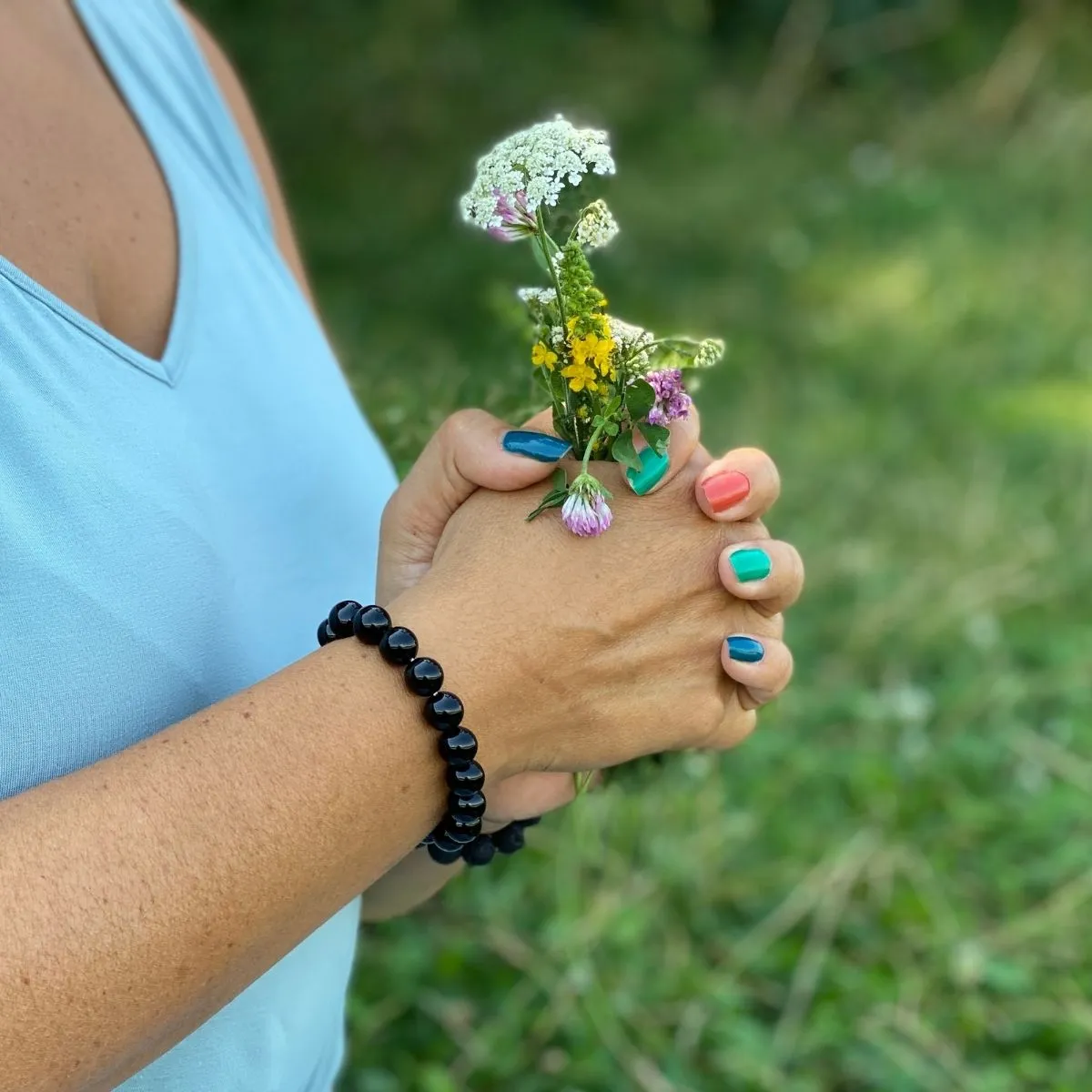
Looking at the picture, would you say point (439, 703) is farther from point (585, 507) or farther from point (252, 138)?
point (252, 138)

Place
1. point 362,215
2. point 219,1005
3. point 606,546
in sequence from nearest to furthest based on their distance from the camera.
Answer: point 219,1005
point 606,546
point 362,215

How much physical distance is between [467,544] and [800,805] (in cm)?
174

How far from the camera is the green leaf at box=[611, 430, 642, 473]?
902mm

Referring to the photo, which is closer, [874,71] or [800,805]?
[800,805]

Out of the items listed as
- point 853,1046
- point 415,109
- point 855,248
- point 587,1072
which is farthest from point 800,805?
point 415,109

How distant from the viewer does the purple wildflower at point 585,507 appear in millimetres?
882

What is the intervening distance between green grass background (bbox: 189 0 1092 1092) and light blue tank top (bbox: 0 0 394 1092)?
0.73 feet

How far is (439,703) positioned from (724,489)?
0.30 meters

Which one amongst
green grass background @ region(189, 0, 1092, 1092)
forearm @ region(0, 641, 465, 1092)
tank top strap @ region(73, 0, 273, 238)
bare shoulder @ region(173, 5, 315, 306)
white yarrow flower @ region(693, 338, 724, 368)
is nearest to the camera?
forearm @ region(0, 641, 465, 1092)

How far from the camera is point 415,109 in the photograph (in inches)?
193

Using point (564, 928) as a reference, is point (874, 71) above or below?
above

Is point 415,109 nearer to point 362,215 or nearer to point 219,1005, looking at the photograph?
point 362,215

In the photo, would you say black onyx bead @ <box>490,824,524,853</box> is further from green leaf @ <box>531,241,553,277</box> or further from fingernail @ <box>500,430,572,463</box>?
green leaf @ <box>531,241,553,277</box>

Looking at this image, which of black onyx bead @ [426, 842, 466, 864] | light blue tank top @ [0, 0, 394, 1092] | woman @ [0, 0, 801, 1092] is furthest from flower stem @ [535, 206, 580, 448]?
black onyx bead @ [426, 842, 466, 864]
